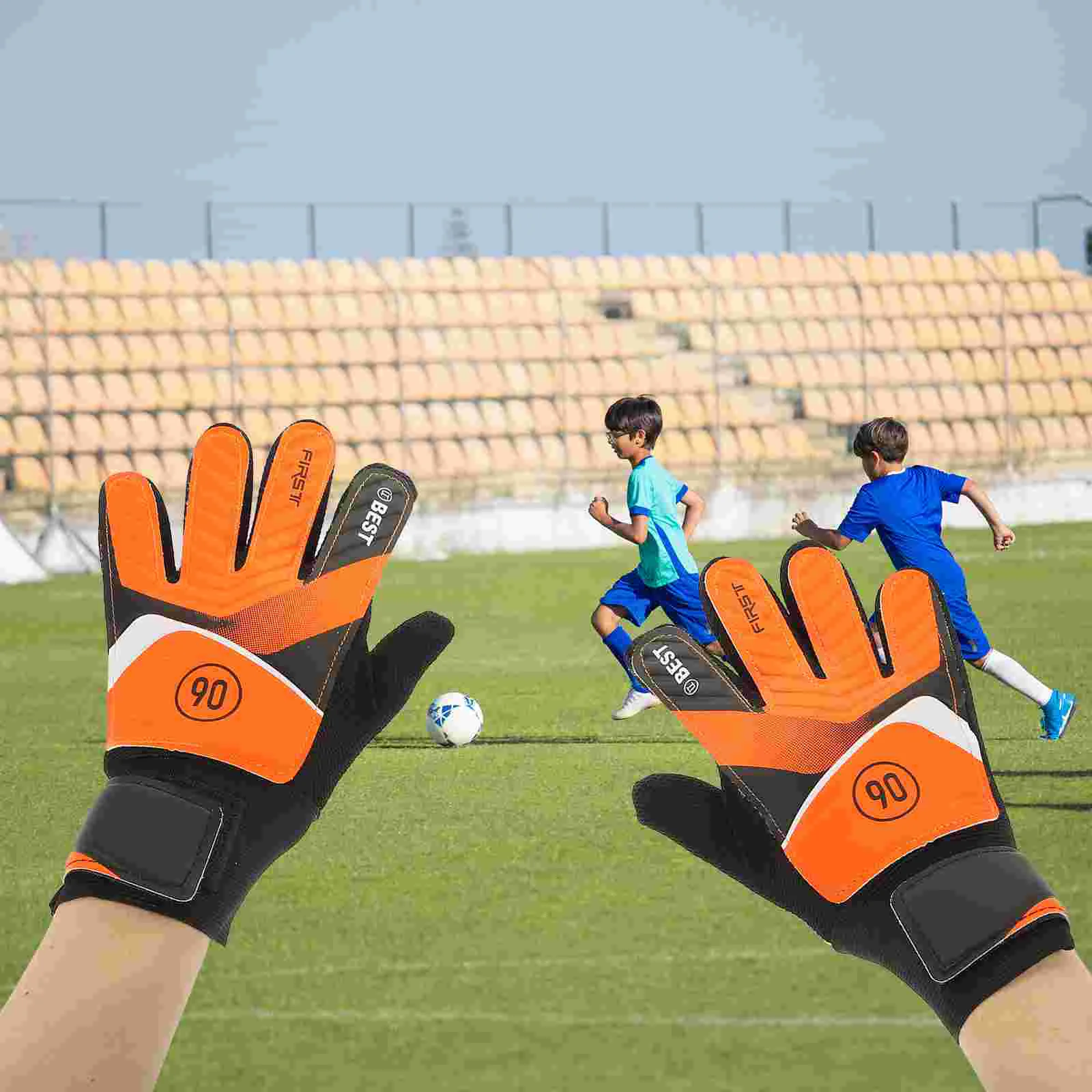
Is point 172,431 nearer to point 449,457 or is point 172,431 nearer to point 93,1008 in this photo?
point 449,457

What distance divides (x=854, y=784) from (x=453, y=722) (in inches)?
240

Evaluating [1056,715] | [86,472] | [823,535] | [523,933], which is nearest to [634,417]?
[823,535]

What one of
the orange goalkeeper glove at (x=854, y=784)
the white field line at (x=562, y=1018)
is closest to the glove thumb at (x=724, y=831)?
the orange goalkeeper glove at (x=854, y=784)

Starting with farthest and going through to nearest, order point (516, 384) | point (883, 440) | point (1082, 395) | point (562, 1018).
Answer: point (1082, 395) < point (516, 384) < point (883, 440) < point (562, 1018)

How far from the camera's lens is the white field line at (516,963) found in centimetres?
422

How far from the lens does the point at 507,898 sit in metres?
5.01

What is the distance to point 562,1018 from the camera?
12.4 ft

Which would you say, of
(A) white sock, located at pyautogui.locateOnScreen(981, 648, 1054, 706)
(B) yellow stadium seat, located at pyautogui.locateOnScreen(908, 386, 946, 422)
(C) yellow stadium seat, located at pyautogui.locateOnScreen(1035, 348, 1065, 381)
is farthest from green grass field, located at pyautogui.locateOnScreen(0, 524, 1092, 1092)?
(C) yellow stadium seat, located at pyautogui.locateOnScreen(1035, 348, 1065, 381)

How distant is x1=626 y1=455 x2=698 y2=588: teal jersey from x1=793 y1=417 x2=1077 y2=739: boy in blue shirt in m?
0.91

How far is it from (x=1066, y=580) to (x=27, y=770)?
1124cm

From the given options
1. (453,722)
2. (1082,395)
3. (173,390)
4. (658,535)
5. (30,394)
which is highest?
(658,535)

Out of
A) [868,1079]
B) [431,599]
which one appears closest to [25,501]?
[431,599]

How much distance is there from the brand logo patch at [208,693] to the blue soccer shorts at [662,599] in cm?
653

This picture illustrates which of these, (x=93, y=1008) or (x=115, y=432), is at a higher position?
(x=93, y=1008)
